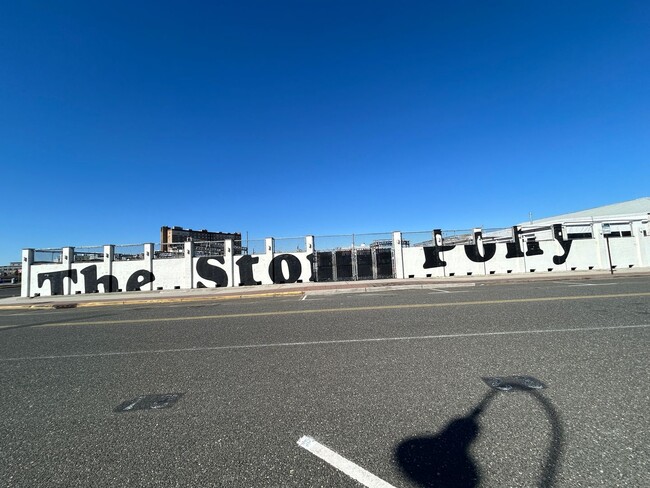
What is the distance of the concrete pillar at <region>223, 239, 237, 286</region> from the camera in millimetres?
22766

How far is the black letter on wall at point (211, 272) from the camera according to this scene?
2273 centimetres

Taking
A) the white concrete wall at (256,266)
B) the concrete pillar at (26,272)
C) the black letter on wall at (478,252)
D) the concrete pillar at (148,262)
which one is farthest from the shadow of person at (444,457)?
the concrete pillar at (26,272)

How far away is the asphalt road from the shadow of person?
0.5 inches

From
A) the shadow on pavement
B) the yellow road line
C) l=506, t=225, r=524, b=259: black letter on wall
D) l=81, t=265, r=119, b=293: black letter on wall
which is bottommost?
the shadow on pavement

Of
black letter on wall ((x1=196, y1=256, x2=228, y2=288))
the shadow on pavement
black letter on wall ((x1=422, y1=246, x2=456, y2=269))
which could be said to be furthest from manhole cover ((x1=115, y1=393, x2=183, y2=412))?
black letter on wall ((x1=422, y1=246, x2=456, y2=269))

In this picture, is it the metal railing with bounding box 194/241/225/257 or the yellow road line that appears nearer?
the yellow road line

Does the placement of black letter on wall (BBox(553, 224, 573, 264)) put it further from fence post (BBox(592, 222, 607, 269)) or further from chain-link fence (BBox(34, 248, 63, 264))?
chain-link fence (BBox(34, 248, 63, 264))

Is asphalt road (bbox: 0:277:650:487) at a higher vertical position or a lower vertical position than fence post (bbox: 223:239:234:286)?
lower

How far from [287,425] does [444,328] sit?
175 inches

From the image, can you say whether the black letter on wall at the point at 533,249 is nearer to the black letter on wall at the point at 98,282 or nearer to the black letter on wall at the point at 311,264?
the black letter on wall at the point at 311,264

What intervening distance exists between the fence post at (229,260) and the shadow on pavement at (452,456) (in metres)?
21.1

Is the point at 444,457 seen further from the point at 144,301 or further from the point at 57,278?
the point at 57,278

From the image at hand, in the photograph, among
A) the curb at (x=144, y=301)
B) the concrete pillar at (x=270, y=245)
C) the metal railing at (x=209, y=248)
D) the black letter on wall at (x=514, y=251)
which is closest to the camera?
the curb at (x=144, y=301)

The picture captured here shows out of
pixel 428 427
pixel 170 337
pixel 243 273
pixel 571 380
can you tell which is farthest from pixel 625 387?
pixel 243 273
